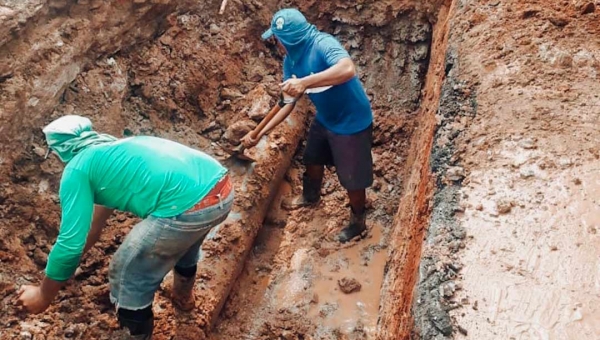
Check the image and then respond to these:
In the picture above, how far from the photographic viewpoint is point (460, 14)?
4.02 m

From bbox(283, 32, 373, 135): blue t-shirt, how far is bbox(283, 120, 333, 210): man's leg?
140mm

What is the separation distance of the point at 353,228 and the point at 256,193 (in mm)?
668

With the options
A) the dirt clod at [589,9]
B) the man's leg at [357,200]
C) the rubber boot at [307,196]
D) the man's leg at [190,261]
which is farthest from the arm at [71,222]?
the dirt clod at [589,9]

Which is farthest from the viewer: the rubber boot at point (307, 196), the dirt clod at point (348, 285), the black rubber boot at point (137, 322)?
the rubber boot at point (307, 196)

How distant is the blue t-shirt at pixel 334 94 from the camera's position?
355cm

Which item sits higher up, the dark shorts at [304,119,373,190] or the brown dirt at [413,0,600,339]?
the brown dirt at [413,0,600,339]

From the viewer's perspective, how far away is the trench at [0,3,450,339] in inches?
129

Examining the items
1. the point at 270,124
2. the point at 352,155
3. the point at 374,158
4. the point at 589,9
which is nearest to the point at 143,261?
the point at 270,124

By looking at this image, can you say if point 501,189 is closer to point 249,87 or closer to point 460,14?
point 460,14

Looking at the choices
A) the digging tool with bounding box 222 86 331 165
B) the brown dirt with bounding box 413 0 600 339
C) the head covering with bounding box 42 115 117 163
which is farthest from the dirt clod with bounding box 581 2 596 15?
the head covering with bounding box 42 115 117 163

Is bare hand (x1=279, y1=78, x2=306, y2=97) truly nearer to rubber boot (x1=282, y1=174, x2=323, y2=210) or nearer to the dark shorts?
the dark shorts

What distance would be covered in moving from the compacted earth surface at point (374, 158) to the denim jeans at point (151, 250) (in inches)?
19.5

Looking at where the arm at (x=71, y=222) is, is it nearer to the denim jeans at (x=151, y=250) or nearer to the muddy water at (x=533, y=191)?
the denim jeans at (x=151, y=250)

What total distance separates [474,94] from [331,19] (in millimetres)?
2311
